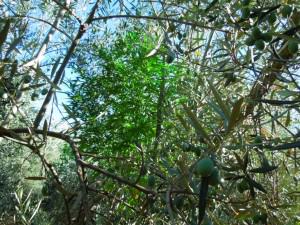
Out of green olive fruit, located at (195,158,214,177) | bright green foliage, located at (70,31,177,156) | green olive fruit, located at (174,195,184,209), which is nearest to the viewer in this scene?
green olive fruit, located at (195,158,214,177)

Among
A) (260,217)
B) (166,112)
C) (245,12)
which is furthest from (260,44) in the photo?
(166,112)

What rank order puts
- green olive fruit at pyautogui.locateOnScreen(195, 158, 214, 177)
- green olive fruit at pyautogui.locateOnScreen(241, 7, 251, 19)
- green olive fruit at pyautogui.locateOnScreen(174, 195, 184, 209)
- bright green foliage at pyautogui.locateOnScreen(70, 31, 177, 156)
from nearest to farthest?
green olive fruit at pyautogui.locateOnScreen(195, 158, 214, 177) → green olive fruit at pyautogui.locateOnScreen(174, 195, 184, 209) → green olive fruit at pyautogui.locateOnScreen(241, 7, 251, 19) → bright green foliage at pyautogui.locateOnScreen(70, 31, 177, 156)

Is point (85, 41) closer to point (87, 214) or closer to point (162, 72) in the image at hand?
point (162, 72)

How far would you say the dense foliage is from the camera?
3.50ft

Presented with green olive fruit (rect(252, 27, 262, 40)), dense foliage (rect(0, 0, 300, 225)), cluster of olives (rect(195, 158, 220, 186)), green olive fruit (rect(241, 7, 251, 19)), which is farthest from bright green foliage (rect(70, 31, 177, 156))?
cluster of olives (rect(195, 158, 220, 186))

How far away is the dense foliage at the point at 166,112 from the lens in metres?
1.07

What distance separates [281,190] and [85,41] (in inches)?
120

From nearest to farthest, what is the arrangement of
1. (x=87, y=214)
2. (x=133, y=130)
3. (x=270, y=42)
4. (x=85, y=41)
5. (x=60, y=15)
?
(x=87, y=214) → (x=270, y=42) → (x=133, y=130) → (x=60, y=15) → (x=85, y=41)

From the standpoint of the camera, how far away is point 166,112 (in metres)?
1.93

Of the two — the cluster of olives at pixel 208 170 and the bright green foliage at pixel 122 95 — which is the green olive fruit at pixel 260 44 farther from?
the bright green foliage at pixel 122 95

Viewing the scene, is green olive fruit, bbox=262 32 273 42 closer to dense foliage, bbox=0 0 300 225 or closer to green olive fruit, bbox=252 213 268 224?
dense foliage, bbox=0 0 300 225

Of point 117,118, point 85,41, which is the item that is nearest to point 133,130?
point 117,118

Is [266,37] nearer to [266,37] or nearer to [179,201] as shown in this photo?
[266,37]

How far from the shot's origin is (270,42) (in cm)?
113
